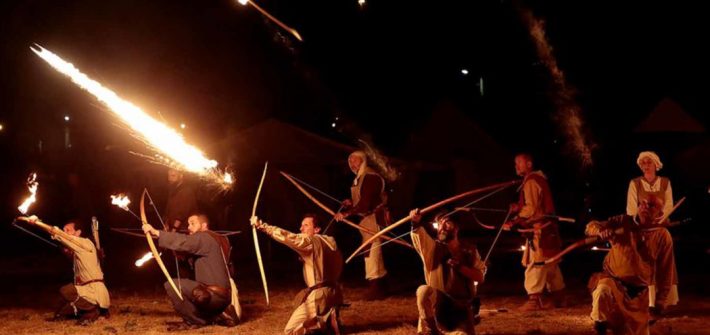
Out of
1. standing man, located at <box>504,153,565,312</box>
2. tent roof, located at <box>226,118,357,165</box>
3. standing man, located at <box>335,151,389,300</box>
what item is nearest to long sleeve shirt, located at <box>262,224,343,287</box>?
standing man, located at <box>335,151,389,300</box>

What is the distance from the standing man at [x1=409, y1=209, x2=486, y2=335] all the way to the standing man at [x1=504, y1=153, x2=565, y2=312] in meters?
2.50

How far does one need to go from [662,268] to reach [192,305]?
5039mm

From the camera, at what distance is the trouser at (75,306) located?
9867mm

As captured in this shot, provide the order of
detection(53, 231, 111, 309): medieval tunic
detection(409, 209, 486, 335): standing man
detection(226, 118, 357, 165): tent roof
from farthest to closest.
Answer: detection(226, 118, 357, 165): tent roof
detection(53, 231, 111, 309): medieval tunic
detection(409, 209, 486, 335): standing man

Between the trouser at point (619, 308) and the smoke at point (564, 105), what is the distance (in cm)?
1977

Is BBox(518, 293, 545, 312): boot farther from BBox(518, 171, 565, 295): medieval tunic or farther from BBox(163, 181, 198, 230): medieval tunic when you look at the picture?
BBox(163, 181, 198, 230): medieval tunic

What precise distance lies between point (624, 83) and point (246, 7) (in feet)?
47.4

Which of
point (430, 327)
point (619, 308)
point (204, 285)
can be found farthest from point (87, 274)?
point (619, 308)

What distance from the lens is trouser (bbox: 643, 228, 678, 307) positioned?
29.2ft

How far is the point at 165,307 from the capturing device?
1103cm

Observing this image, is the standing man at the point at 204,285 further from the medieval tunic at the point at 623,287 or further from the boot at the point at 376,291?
the medieval tunic at the point at 623,287

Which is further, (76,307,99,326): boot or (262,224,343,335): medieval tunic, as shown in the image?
(76,307,99,326): boot

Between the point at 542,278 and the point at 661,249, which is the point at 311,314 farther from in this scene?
the point at 661,249

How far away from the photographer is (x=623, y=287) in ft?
24.2
